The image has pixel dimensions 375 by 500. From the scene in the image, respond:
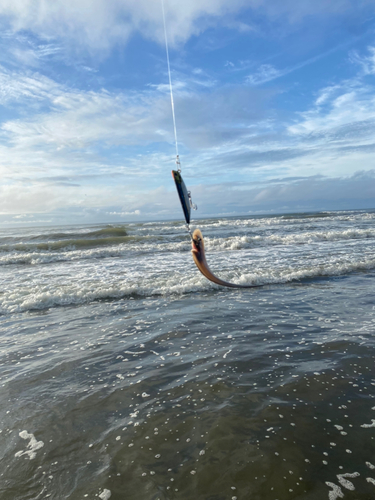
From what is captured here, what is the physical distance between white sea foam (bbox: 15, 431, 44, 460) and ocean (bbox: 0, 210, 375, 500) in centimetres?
1

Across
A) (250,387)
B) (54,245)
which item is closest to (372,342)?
(250,387)

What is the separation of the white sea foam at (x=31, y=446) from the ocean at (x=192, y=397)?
12 millimetres

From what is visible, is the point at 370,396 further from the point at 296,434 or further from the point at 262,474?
the point at 262,474

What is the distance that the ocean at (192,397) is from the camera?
2.75 meters

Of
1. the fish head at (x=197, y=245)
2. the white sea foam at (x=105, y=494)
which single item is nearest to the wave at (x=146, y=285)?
the fish head at (x=197, y=245)

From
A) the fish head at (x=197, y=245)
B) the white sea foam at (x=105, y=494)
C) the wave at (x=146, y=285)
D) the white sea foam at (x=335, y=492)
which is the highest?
the fish head at (x=197, y=245)

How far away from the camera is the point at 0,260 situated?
1892 cm

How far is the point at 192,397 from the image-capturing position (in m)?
3.93

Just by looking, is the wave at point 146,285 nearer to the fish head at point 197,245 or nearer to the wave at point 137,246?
the fish head at point 197,245

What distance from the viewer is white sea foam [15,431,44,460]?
3.17m

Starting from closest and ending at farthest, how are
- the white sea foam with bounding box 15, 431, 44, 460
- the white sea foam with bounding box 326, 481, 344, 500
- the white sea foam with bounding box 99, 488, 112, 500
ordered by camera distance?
the white sea foam with bounding box 326, 481, 344, 500 → the white sea foam with bounding box 99, 488, 112, 500 → the white sea foam with bounding box 15, 431, 44, 460

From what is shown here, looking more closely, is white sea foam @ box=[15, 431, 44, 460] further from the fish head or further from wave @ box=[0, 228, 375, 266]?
wave @ box=[0, 228, 375, 266]

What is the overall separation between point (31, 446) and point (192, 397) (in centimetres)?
192

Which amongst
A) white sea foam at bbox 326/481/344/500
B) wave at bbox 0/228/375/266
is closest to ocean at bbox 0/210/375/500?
white sea foam at bbox 326/481/344/500
